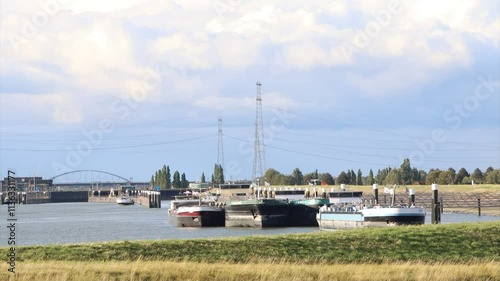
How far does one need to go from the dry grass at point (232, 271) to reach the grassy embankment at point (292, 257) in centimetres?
4

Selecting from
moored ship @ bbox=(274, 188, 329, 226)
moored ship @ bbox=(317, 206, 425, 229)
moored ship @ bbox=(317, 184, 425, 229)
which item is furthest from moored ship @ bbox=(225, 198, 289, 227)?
moored ship @ bbox=(317, 206, 425, 229)

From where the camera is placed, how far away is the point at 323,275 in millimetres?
32906

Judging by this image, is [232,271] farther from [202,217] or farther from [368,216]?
[202,217]

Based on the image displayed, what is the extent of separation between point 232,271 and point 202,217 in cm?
7210

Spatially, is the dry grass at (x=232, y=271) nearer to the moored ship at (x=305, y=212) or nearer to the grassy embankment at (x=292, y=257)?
the grassy embankment at (x=292, y=257)

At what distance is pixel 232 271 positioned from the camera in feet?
109

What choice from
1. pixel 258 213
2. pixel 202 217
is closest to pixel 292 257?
pixel 258 213

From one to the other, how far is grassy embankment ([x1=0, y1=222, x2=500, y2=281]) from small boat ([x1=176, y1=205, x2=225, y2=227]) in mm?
56723

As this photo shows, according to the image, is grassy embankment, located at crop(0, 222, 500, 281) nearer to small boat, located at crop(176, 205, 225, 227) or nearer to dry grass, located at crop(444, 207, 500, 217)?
small boat, located at crop(176, 205, 225, 227)

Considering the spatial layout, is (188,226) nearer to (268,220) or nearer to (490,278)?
(268,220)

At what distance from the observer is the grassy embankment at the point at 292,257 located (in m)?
32.7

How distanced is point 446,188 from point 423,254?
132m

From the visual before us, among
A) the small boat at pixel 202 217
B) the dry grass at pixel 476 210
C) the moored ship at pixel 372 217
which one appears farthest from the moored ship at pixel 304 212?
the dry grass at pixel 476 210

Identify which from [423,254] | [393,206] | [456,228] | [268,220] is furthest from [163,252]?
[268,220]
